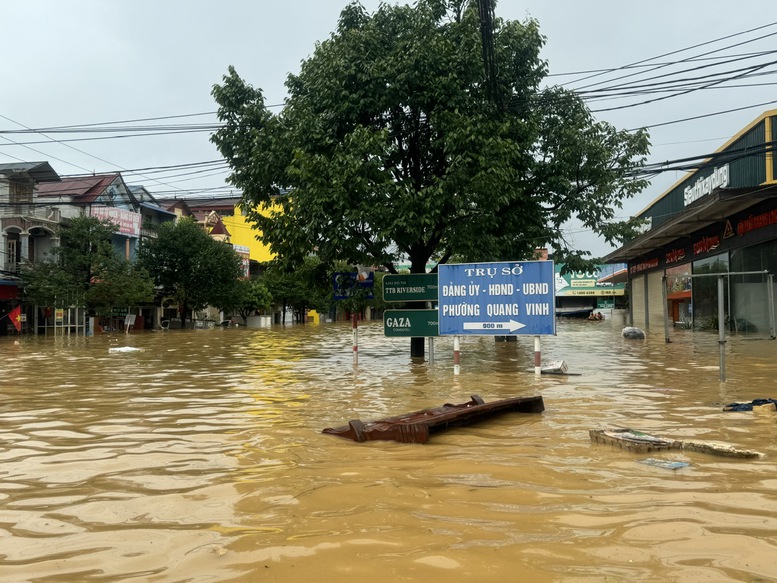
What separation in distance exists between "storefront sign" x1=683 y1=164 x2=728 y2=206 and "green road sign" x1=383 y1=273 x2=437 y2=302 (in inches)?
736

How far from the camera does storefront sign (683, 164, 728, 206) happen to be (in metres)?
28.0

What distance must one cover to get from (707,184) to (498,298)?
22.6 metres

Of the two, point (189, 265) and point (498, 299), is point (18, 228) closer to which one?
point (189, 265)

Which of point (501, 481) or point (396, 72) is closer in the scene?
point (501, 481)

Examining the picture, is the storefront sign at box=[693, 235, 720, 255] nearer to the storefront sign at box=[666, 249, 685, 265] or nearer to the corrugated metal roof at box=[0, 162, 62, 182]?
the storefront sign at box=[666, 249, 685, 265]

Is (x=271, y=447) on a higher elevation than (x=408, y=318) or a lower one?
lower

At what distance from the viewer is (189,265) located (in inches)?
1825

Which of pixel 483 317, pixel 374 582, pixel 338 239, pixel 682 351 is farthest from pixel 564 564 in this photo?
pixel 682 351

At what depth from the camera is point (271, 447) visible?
244 inches

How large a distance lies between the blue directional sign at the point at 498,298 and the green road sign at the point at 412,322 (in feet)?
7.10

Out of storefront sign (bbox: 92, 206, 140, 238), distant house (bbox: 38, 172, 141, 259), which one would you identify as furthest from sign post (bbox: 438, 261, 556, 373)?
storefront sign (bbox: 92, 206, 140, 238)

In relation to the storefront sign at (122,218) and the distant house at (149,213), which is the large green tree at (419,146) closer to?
the storefront sign at (122,218)

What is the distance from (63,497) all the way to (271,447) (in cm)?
198

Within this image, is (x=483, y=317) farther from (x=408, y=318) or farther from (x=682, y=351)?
(x=682, y=351)
